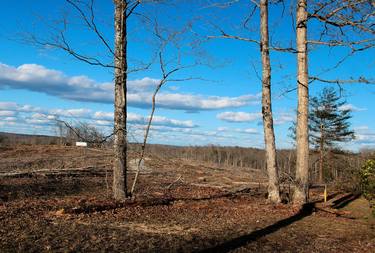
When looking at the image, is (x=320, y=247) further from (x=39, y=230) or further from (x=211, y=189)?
(x=211, y=189)

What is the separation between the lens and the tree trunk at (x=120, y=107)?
10.0 m

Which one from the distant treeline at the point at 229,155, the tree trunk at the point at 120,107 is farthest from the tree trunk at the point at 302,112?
the distant treeline at the point at 229,155

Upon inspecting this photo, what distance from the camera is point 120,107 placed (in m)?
10.2

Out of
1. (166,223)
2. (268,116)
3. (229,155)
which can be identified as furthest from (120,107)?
(229,155)

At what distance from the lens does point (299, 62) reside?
11617mm

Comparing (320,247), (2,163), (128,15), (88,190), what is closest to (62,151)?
(2,163)

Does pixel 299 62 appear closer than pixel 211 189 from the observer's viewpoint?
Yes

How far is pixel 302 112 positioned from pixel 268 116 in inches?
35.4

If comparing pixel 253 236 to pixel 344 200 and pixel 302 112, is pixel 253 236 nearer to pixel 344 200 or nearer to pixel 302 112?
pixel 302 112

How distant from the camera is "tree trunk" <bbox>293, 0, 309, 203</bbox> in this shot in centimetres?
1132

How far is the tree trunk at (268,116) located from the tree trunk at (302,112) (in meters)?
0.61

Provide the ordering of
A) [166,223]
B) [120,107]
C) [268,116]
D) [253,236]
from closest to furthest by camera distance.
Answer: [253,236]
[166,223]
[120,107]
[268,116]

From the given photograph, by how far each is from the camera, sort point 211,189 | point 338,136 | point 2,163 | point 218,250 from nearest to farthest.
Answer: point 218,250 → point 211,189 → point 2,163 → point 338,136

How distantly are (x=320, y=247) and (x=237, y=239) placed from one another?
125 cm
